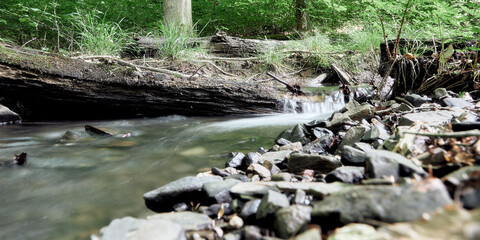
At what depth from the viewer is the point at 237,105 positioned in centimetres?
524

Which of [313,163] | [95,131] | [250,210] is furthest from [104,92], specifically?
[250,210]

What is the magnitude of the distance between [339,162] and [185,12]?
662 cm

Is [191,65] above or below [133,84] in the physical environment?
above

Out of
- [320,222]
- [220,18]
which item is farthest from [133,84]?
[220,18]

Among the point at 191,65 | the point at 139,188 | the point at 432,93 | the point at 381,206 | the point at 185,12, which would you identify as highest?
the point at 185,12

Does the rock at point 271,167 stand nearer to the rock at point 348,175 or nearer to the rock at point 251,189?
the rock at point 251,189

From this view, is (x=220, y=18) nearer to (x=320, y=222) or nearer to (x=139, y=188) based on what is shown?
(x=139, y=188)

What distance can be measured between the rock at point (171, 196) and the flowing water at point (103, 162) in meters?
0.11

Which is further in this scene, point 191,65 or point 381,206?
point 191,65

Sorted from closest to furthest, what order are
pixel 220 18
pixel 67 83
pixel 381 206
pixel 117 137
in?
1. pixel 381 206
2. pixel 117 137
3. pixel 67 83
4. pixel 220 18

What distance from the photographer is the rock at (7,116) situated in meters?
4.89

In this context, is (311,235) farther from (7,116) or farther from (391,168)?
(7,116)

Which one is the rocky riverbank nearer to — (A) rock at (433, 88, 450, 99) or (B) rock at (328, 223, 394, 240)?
(B) rock at (328, 223, 394, 240)

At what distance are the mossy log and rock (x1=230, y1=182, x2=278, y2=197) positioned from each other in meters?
3.46
